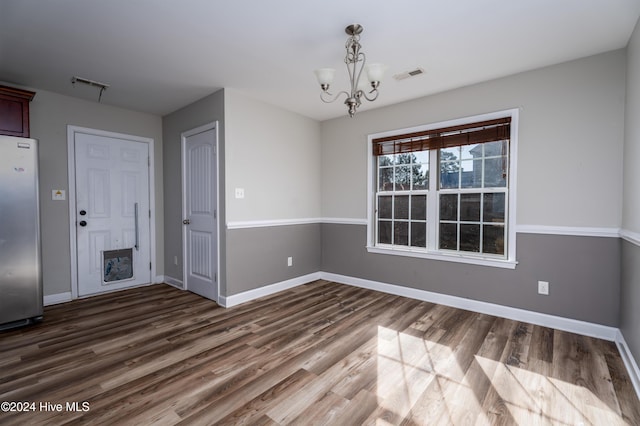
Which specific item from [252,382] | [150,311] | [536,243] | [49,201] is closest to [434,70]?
[536,243]

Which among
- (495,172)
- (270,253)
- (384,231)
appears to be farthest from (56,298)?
(495,172)

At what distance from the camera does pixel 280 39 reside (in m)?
2.40

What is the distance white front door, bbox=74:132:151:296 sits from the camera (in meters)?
3.77

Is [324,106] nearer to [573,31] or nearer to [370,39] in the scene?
[370,39]

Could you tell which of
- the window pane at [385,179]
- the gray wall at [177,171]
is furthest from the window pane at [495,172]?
the gray wall at [177,171]

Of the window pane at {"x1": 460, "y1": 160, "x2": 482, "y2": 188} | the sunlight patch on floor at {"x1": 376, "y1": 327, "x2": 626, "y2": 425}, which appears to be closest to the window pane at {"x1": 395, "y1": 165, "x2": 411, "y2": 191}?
the window pane at {"x1": 460, "y1": 160, "x2": 482, "y2": 188}

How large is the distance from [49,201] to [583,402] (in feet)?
17.4

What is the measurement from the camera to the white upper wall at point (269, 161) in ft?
11.5

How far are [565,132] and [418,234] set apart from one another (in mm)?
1778

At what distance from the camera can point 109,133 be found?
13.0 feet

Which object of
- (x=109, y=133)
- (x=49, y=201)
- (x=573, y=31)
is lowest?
(x=49, y=201)

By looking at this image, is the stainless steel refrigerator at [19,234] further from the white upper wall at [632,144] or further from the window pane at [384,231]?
the white upper wall at [632,144]

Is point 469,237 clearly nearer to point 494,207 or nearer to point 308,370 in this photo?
point 494,207

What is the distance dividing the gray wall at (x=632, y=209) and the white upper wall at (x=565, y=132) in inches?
5.6
